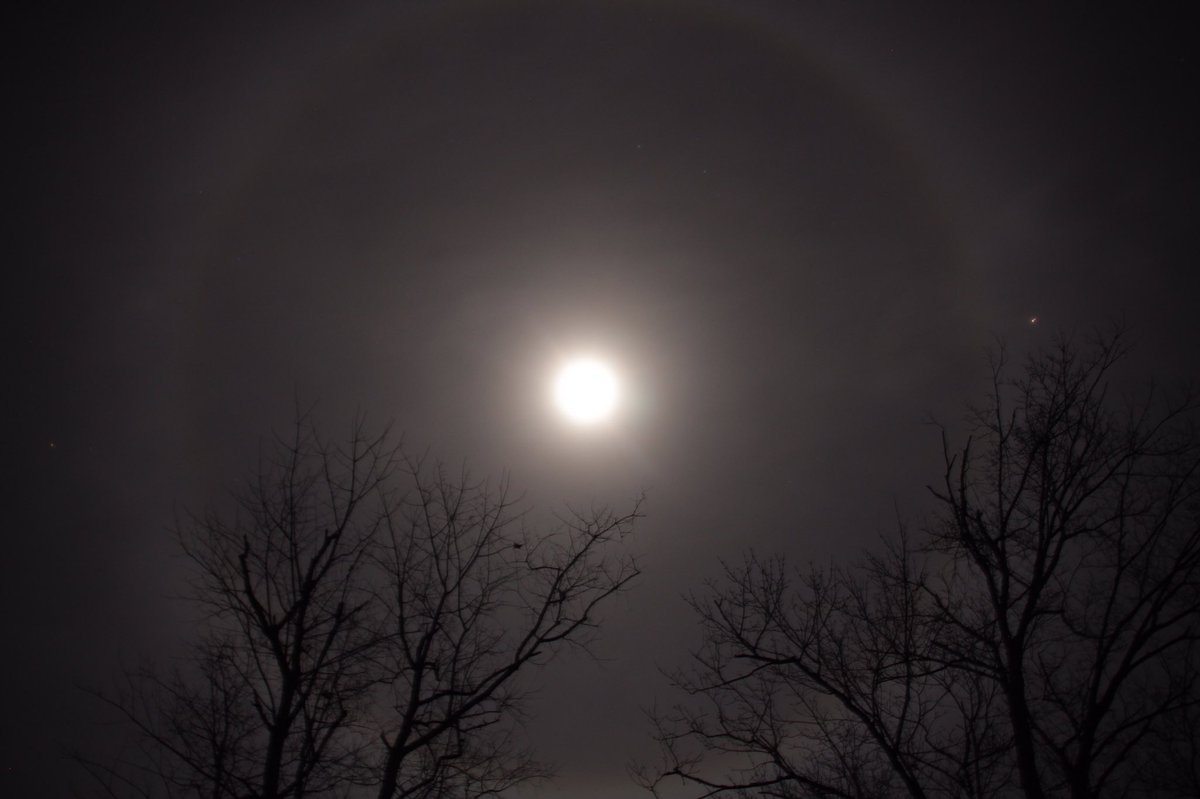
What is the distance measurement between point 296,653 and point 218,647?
1.70 m

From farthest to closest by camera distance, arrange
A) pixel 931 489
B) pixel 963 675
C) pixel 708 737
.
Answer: pixel 963 675
pixel 708 737
pixel 931 489

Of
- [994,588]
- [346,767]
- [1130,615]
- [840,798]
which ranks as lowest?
[840,798]

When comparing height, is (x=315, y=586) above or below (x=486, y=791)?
above

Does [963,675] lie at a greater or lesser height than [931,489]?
lesser

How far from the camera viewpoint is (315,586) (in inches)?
264

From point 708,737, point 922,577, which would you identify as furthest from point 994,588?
point 708,737

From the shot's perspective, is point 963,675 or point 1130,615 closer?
point 1130,615

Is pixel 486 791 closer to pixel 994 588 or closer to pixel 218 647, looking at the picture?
pixel 218 647

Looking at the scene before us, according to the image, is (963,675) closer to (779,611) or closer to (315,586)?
(779,611)

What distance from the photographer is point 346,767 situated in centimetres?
707

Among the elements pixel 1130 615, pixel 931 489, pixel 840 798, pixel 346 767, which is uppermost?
pixel 931 489

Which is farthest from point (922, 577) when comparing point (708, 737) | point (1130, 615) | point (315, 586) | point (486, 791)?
point (315, 586)

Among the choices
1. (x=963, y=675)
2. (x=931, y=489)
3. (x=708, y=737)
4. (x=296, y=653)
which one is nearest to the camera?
(x=296, y=653)

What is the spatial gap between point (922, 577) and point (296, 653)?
7.09m
